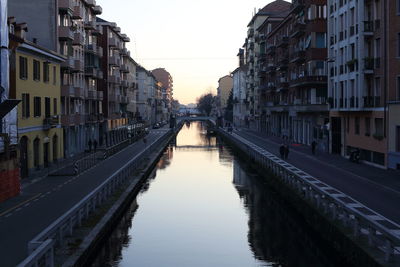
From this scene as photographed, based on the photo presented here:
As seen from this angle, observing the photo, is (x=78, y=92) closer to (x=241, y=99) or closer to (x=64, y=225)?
(x=64, y=225)

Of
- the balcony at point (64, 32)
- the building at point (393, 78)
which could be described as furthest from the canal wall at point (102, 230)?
the balcony at point (64, 32)

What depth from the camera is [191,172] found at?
50.3 metres

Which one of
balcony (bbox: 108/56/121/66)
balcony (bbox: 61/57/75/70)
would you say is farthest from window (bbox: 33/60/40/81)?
balcony (bbox: 108/56/121/66)

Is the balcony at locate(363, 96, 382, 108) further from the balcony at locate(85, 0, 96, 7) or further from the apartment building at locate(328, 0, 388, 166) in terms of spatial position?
the balcony at locate(85, 0, 96, 7)

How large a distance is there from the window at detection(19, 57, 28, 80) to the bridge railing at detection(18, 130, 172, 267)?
365 inches

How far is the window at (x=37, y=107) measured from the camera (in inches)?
1534

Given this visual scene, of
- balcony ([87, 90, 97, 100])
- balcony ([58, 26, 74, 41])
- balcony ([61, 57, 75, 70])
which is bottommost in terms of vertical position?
balcony ([87, 90, 97, 100])

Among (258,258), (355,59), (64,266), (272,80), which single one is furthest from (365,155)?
(272,80)

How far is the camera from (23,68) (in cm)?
3581

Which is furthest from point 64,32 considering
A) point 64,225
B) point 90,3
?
point 64,225

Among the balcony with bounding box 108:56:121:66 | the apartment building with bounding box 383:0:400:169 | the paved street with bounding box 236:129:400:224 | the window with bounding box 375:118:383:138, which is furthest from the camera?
the balcony with bounding box 108:56:121:66

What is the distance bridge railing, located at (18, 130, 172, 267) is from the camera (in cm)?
1401

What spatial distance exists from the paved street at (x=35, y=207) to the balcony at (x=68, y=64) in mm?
14037

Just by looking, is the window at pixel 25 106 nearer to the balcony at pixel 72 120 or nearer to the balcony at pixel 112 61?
the balcony at pixel 72 120
